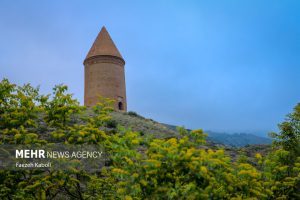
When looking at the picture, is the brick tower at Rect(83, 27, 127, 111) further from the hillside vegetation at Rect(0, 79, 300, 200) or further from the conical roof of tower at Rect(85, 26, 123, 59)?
the hillside vegetation at Rect(0, 79, 300, 200)

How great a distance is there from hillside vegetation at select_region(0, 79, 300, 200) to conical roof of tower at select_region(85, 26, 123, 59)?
27.5 m

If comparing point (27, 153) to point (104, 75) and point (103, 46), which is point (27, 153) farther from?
point (103, 46)

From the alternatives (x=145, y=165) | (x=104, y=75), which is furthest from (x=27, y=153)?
(x=104, y=75)

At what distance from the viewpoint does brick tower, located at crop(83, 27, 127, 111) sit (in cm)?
3684

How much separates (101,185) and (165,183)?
4.31 meters

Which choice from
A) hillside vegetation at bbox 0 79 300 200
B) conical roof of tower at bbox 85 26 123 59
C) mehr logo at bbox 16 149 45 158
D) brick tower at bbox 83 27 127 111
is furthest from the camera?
conical roof of tower at bbox 85 26 123 59

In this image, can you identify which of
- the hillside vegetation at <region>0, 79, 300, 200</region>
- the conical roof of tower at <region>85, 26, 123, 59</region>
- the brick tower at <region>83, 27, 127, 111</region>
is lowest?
the hillside vegetation at <region>0, 79, 300, 200</region>

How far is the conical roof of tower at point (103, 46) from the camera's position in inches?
1513

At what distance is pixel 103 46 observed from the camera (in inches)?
1540

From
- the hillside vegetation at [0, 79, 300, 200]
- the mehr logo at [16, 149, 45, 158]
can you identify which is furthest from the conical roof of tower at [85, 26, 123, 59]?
the mehr logo at [16, 149, 45, 158]

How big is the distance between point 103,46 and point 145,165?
3347 centimetres

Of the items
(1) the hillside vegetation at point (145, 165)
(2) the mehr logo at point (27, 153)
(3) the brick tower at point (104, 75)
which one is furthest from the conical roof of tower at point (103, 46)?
(2) the mehr logo at point (27, 153)

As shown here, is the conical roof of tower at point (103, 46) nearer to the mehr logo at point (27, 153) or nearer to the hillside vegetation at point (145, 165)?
the hillside vegetation at point (145, 165)

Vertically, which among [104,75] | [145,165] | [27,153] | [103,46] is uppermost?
[103,46]
